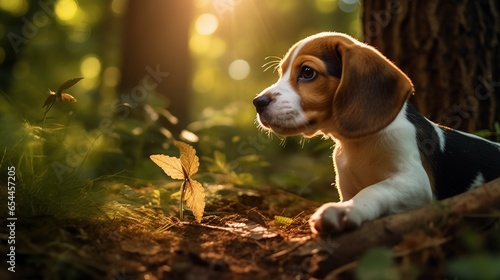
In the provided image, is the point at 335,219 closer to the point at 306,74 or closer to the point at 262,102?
the point at 262,102

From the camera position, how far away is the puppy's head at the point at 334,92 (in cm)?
338

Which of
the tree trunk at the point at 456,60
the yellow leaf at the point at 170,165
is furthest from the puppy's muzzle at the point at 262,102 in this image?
the tree trunk at the point at 456,60

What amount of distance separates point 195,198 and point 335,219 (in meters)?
1.18

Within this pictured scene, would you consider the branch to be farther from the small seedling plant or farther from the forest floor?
the small seedling plant

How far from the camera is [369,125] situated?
336 cm

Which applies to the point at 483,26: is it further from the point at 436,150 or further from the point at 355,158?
the point at 355,158

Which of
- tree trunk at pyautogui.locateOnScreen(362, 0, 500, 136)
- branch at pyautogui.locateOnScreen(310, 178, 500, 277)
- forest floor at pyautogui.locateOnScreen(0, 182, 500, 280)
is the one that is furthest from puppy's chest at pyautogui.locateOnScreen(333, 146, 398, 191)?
tree trunk at pyautogui.locateOnScreen(362, 0, 500, 136)

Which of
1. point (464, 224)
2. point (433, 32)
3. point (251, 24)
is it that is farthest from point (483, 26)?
point (251, 24)

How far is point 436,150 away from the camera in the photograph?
3.70 m

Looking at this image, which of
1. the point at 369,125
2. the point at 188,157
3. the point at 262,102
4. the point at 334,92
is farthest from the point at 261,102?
the point at 369,125

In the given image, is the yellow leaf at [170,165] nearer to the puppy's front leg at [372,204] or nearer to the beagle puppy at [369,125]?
the beagle puppy at [369,125]

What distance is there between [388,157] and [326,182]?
289cm

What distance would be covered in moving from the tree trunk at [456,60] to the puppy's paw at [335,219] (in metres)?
2.76

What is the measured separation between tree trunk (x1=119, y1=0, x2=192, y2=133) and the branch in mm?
5980
